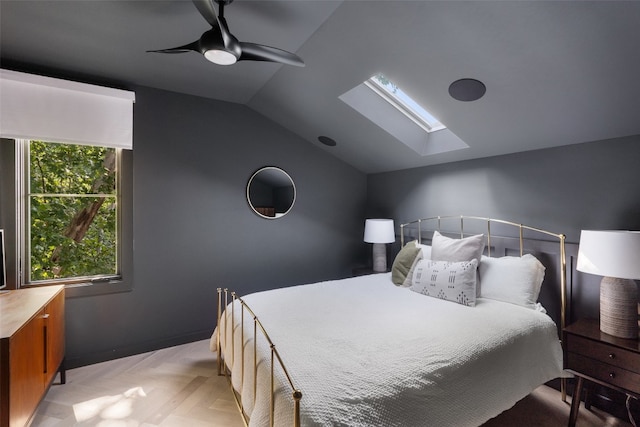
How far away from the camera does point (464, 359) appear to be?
5.08ft

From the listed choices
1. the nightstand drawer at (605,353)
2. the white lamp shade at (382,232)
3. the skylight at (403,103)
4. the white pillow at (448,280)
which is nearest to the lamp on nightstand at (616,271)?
the nightstand drawer at (605,353)

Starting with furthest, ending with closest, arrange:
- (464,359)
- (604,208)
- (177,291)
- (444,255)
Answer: (177,291) < (444,255) < (604,208) < (464,359)

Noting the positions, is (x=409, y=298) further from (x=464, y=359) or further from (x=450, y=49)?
(x=450, y=49)

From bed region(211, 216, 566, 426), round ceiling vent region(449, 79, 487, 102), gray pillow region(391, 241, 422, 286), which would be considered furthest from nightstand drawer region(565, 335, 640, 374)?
round ceiling vent region(449, 79, 487, 102)

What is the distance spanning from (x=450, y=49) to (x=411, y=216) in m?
2.09

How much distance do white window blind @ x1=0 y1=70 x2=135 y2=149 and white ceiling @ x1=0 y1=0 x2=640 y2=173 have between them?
18cm

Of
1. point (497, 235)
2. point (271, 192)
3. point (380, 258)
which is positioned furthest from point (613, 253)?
point (271, 192)

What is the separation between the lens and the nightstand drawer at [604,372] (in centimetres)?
167

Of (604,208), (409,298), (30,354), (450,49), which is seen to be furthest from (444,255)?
(30,354)

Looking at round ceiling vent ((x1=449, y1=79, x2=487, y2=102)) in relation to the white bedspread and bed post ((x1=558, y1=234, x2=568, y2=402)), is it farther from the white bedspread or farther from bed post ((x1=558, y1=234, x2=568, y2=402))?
the white bedspread

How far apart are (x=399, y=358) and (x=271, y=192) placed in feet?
8.46

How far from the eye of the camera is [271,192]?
3670 millimetres

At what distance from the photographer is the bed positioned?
1.28 m

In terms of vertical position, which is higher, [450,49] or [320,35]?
[320,35]
